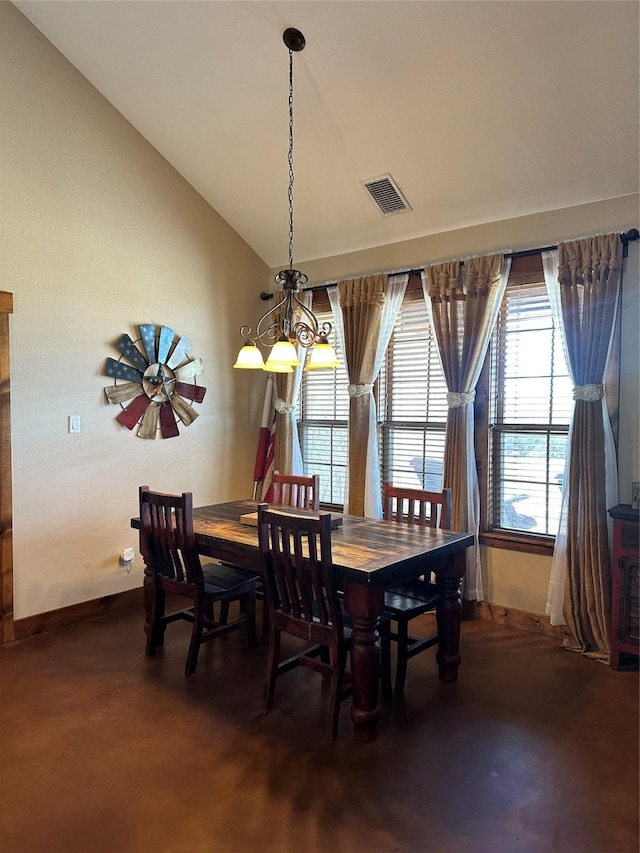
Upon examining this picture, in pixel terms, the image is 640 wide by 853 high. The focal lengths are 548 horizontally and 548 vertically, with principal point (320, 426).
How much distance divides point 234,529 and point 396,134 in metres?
2.54

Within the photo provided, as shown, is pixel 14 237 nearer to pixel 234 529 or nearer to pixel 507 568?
pixel 234 529

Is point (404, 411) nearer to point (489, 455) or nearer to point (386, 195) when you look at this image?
point (489, 455)

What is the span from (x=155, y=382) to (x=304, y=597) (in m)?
2.28

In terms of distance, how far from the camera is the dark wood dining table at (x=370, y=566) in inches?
92.2

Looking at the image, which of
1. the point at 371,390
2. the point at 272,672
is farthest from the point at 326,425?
the point at 272,672

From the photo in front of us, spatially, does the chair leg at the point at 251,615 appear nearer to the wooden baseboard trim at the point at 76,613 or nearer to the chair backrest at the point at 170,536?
the chair backrest at the point at 170,536

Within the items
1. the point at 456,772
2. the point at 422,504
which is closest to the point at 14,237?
the point at 422,504

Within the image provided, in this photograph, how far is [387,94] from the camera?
310 centimetres

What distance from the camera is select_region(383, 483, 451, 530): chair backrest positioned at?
3.09 meters

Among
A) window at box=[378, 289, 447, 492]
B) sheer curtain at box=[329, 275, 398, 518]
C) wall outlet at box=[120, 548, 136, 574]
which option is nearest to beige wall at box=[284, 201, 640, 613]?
Result: sheer curtain at box=[329, 275, 398, 518]

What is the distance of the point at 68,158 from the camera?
139 inches

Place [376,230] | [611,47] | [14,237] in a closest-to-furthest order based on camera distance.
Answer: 1. [611,47]
2. [14,237]
3. [376,230]

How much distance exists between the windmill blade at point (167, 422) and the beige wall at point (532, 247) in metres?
1.76

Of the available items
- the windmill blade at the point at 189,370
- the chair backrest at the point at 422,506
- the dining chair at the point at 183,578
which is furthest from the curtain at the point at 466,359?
the windmill blade at the point at 189,370
